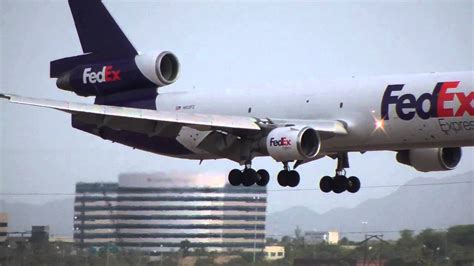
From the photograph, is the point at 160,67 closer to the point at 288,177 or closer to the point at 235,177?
the point at 235,177

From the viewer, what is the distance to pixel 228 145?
51.5m

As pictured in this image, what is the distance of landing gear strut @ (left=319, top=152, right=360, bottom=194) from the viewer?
5394 centimetres

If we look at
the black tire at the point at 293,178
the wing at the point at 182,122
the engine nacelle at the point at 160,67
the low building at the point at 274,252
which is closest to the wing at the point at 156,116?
the wing at the point at 182,122

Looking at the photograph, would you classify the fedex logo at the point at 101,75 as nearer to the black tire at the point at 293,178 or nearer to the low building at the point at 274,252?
the black tire at the point at 293,178

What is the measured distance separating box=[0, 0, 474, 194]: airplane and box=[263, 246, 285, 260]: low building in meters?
2.67

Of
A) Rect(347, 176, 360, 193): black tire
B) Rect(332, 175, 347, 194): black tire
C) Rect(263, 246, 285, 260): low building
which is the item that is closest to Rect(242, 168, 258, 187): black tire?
Rect(263, 246, 285, 260): low building

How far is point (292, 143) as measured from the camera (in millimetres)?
48375

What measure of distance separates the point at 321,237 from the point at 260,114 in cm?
607

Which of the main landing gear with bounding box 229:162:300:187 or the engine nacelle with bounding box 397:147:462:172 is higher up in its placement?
the engine nacelle with bounding box 397:147:462:172

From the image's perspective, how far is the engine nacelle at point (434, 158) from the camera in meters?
53.8

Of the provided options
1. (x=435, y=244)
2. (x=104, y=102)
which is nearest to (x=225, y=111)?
(x=104, y=102)

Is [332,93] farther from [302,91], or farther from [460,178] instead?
[460,178]

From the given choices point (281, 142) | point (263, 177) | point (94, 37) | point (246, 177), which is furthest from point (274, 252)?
point (94, 37)

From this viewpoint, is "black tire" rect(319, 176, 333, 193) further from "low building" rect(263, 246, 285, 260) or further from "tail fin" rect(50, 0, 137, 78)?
"tail fin" rect(50, 0, 137, 78)
